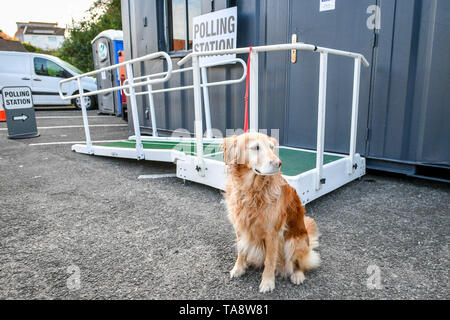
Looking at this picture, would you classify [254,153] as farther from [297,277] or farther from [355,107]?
[355,107]

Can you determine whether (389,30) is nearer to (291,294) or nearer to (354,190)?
(354,190)

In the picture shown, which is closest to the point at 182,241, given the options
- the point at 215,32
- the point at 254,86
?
the point at 254,86

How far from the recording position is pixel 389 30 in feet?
11.1

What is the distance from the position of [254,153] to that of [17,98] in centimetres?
745

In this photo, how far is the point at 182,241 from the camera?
2.28 m

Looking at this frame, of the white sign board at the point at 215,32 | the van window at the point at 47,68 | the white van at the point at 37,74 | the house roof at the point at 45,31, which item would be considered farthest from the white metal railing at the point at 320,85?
the house roof at the point at 45,31

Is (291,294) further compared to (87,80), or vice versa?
(87,80)

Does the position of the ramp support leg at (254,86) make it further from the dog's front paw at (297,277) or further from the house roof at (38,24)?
the house roof at (38,24)

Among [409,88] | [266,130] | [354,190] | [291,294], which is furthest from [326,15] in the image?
[291,294]

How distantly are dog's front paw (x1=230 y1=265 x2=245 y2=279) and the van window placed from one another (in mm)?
12964

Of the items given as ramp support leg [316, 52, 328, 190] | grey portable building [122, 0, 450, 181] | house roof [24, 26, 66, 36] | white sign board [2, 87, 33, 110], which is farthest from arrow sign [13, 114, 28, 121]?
house roof [24, 26, 66, 36]

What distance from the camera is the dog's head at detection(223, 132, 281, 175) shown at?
1542mm
